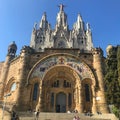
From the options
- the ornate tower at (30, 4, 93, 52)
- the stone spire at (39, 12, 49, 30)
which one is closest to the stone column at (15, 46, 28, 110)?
the ornate tower at (30, 4, 93, 52)

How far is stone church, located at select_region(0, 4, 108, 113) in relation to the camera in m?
27.5

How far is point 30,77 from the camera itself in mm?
29266

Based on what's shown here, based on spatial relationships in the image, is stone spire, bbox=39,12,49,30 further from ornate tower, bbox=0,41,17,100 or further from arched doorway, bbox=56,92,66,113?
arched doorway, bbox=56,92,66,113

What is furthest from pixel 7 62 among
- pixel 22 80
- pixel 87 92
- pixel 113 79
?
pixel 113 79

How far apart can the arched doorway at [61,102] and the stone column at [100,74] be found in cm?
569

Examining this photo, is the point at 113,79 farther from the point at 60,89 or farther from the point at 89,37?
the point at 89,37

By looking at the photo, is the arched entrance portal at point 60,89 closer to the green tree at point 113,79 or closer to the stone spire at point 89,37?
the green tree at point 113,79

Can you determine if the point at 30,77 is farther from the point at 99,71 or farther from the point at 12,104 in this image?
the point at 99,71

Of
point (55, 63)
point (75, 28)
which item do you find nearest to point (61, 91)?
point (55, 63)

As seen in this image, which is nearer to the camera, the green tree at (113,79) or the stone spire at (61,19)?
the green tree at (113,79)

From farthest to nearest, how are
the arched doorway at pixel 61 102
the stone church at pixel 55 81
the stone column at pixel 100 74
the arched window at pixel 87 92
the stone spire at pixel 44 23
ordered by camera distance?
the stone spire at pixel 44 23
the arched doorway at pixel 61 102
the arched window at pixel 87 92
the stone church at pixel 55 81
the stone column at pixel 100 74

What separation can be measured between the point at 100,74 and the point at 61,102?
7805 mm

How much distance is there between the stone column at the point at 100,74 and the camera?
26.4 meters

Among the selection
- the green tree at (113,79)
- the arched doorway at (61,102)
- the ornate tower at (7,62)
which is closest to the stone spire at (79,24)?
the ornate tower at (7,62)
